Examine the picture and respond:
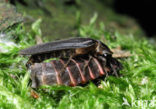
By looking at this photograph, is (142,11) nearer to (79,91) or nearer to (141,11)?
(141,11)

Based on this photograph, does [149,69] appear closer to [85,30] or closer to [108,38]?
[108,38]

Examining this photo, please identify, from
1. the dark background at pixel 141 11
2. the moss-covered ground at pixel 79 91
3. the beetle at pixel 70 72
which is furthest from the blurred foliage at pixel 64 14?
→ the beetle at pixel 70 72

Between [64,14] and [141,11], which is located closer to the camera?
[64,14]

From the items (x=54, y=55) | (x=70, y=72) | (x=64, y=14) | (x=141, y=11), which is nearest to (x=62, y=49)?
(x=54, y=55)

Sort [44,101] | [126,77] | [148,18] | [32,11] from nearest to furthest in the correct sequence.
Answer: [44,101], [126,77], [32,11], [148,18]

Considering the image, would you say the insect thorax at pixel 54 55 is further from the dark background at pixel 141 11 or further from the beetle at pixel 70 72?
the dark background at pixel 141 11

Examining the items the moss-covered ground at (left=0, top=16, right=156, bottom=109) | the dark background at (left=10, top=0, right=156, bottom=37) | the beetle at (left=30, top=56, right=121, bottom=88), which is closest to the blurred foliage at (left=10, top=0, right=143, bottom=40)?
the dark background at (left=10, top=0, right=156, bottom=37)

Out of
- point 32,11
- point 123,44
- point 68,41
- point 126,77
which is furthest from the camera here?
point 32,11

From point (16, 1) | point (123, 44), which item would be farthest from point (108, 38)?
point (16, 1)

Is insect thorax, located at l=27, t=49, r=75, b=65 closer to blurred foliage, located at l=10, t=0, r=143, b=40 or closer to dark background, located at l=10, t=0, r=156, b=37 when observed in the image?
blurred foliage, located at l=10, t=0, r=143, b=40
